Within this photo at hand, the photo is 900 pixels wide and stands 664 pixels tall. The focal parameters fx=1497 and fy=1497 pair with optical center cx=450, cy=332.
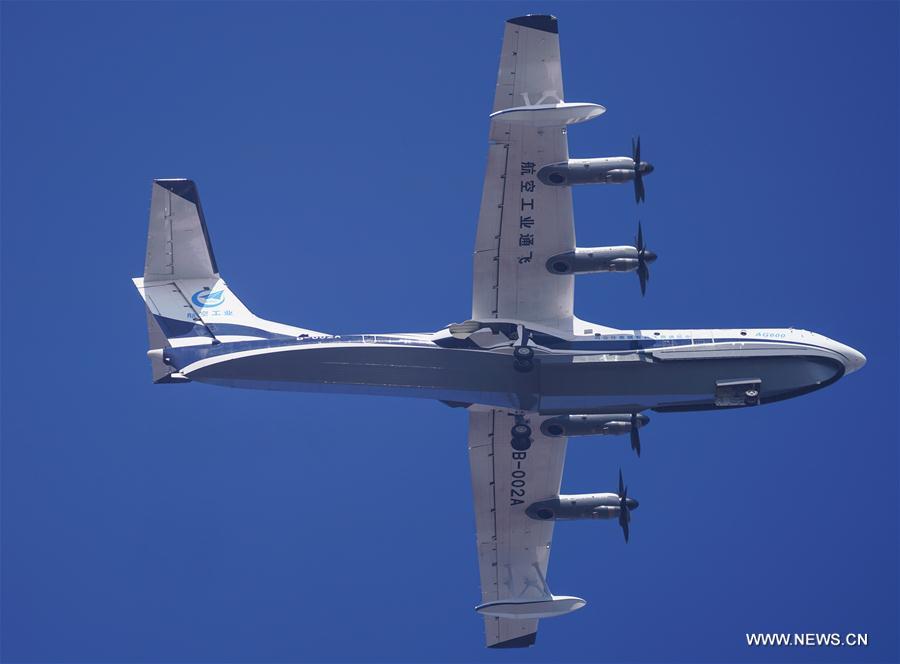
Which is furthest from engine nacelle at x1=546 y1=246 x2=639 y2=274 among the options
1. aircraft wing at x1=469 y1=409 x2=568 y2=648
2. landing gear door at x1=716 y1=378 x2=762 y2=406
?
aircraft wing at x1=469 y1=409 x2=568 y2=648

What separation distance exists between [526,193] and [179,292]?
10.5m

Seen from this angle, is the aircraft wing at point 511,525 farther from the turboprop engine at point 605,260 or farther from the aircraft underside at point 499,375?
the turboprop engine at point 605,260

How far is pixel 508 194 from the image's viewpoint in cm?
4056

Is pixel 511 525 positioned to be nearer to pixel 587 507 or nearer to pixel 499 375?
pixel 587 507

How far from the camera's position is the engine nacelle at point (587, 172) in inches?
1590

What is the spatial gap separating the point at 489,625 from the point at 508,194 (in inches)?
578

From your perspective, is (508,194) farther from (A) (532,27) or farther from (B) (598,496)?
(B) (598,496)

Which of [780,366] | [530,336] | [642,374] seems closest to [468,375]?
[530,336]

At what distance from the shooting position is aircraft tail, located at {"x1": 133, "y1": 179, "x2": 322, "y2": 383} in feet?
140

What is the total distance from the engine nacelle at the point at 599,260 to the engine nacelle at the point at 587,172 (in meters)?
1.98

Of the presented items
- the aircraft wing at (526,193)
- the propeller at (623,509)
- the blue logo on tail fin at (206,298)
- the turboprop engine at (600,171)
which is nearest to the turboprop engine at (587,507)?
the propeller at (623,509)

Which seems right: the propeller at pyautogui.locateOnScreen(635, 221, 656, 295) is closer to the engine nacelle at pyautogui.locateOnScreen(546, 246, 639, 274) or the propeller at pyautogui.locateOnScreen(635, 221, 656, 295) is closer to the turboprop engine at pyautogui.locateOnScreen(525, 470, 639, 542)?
the engine nacelle at pyautogui.locateOnScreen(546, 246, 639, 274)

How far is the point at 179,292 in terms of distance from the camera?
43.0 meters

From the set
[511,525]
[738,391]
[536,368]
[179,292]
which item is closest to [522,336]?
[536,368]
